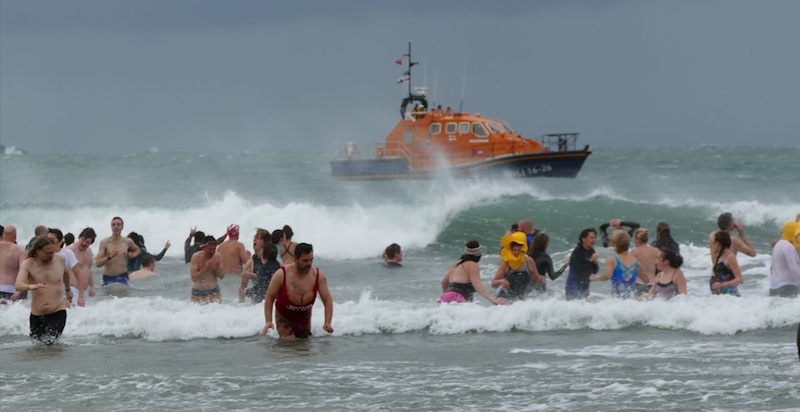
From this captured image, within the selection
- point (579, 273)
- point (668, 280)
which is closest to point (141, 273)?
point (579, 273)

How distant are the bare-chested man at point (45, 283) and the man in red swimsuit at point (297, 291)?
72.9 inches

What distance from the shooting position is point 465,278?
12383 mm

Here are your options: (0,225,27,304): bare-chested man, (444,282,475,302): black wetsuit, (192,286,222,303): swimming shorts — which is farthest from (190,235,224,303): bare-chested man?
(444,282,475,302): black wetsuit

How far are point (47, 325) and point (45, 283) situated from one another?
497 mm

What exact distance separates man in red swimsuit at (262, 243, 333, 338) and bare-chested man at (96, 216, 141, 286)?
4798mm

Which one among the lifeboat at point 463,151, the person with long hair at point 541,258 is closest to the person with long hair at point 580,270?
the person with long hair at point 541,258

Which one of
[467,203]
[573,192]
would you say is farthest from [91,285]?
[573,192]

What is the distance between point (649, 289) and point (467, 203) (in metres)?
19.3

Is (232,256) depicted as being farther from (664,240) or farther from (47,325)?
(664,240)

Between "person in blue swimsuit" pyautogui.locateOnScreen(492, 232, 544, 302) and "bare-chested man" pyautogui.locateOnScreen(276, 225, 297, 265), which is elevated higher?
"bare-chested man" pyautogui.locateOnScreen(276, 225, 297, 265)

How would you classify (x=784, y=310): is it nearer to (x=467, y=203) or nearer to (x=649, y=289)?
(x=649, y=289)

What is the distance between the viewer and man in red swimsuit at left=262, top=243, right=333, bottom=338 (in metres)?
10.1

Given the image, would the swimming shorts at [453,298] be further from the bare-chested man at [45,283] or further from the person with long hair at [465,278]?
the bare-chested man at [45,283]

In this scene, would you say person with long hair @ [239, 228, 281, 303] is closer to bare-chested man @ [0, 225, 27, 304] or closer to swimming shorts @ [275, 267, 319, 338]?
swimming shorts @ [275, 267, 319, 338]
